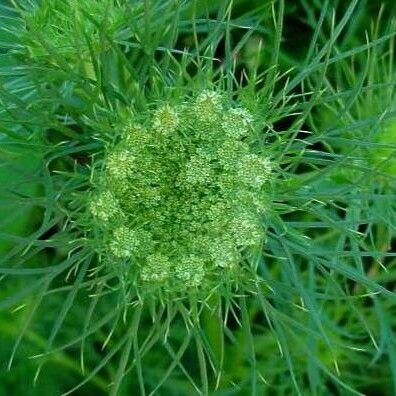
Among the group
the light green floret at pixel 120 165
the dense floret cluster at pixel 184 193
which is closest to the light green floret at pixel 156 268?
the dense floret cluster at pixel 184 193

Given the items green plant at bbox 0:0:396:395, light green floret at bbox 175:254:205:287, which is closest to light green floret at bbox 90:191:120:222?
green plant at bbox 0:0:396:395

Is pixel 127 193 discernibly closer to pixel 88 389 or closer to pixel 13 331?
pixel 13 331

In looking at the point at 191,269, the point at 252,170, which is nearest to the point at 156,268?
the point at 191,269

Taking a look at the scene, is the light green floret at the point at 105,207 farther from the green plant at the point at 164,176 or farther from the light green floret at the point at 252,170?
the light green floret at the point at 252,170

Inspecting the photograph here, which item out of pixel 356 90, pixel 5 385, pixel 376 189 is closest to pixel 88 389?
pixel 5 385

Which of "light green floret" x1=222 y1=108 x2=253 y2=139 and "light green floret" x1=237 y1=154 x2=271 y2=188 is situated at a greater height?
"light green floret" x1=222 y1=108 x2=253 y2=139

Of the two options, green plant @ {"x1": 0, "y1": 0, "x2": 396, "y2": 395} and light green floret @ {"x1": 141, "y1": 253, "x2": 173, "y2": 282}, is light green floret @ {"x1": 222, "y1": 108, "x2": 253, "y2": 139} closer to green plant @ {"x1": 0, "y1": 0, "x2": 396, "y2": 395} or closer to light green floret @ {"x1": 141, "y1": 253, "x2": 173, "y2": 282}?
green plant @ {"x1": 0, "y1": 0, "x2": 396, "y2": 395}

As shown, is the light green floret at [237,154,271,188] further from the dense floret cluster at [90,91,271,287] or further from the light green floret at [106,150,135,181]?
the light green floret at [106,150,135,181]

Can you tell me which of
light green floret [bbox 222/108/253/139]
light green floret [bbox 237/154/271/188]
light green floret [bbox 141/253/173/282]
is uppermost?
light green floret [bbox 222/108/253/139]

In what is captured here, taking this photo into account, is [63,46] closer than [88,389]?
Yes
